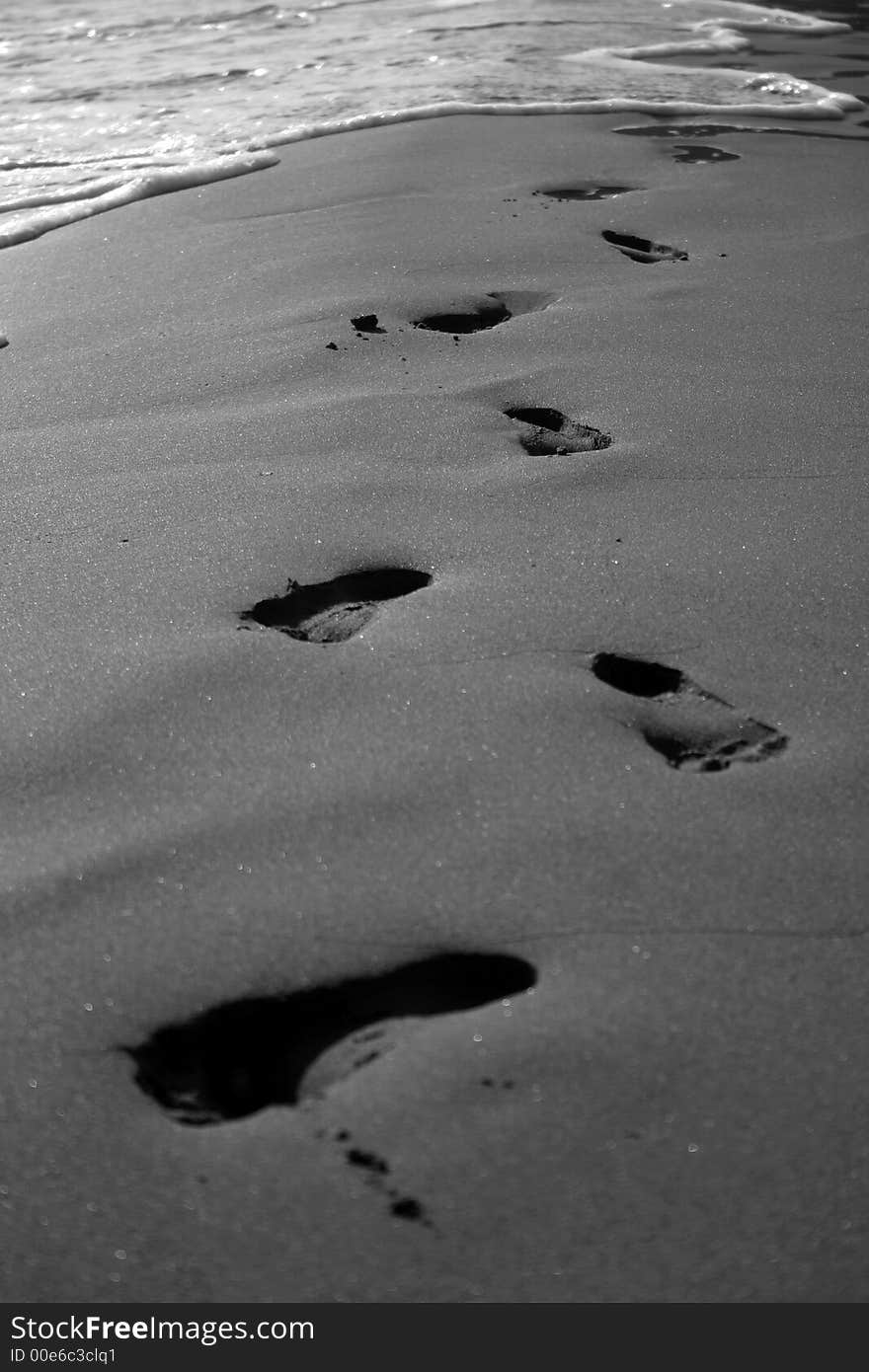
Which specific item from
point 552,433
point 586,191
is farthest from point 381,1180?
point 586,191

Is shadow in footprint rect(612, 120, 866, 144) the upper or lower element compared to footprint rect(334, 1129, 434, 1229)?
upper

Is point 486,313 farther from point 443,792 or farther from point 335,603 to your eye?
point 443,792

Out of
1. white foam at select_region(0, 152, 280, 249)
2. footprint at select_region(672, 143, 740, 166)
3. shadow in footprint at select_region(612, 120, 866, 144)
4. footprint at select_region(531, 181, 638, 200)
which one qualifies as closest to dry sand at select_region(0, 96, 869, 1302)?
footprint at select_region(531, 181, 638, 200)

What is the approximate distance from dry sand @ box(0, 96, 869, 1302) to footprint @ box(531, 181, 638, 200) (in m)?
0.81

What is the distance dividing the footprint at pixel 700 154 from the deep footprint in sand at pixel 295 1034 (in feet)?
11.4

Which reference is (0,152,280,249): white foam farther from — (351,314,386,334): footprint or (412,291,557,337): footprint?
(412,291,557,337): footprint

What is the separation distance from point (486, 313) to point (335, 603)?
128 cm

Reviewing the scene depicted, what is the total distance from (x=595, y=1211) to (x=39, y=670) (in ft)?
3.62

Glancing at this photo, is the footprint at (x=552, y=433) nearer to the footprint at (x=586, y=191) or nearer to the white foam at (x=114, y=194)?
the footprint at (x=586, y=191)

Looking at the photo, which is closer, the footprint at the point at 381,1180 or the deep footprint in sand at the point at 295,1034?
the footprint at the point at 381,1180

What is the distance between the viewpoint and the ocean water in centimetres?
462

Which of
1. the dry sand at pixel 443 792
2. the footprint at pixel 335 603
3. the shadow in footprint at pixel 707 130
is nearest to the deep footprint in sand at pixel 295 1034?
the dry sand at pixel 443 792

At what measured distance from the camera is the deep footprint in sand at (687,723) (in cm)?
169
